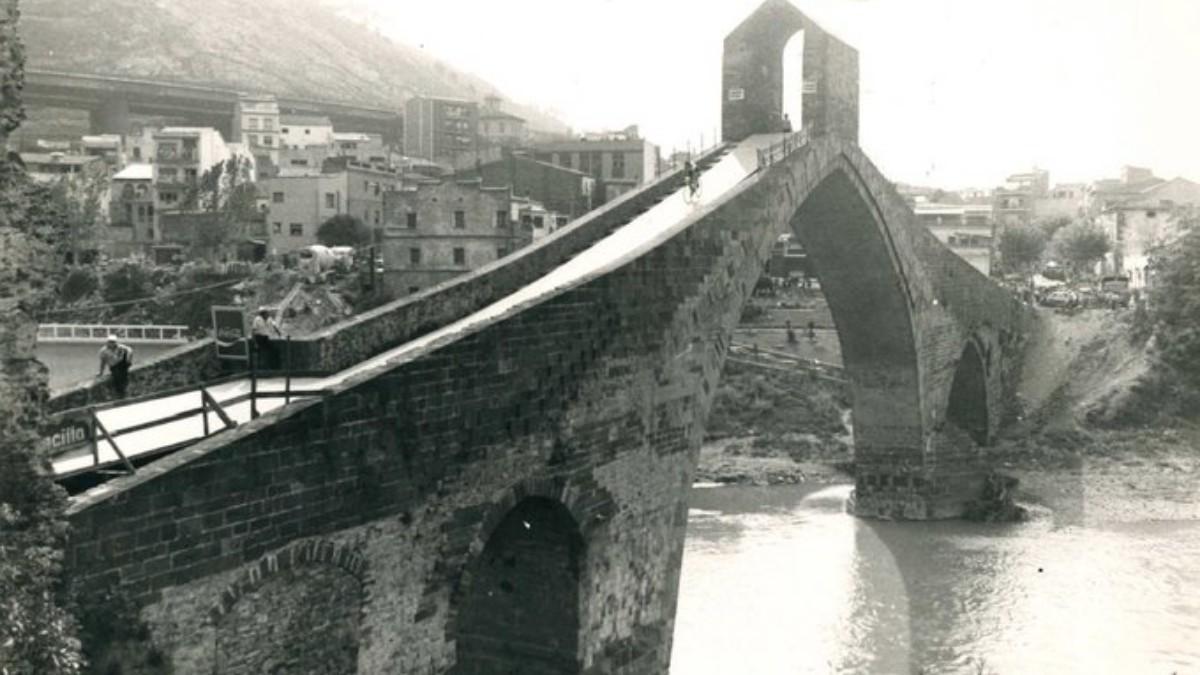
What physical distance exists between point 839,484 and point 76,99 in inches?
2655

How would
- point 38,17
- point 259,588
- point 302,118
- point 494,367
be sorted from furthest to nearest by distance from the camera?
point 38,17 < point 302,118 < point 494,367 < point 259,588

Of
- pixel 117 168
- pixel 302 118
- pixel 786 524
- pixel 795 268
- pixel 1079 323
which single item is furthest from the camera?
pixel 302 118

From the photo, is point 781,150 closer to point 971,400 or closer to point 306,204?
point 971,400

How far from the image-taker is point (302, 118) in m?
76.8

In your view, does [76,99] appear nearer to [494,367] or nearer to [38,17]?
[38,17]

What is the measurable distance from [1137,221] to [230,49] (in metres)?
97.6

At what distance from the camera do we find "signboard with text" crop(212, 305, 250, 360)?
1181 centimetres

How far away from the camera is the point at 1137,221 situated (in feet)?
185

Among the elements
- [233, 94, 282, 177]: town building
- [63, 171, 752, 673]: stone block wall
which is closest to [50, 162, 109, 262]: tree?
[233, 94, 282, 177]: town building

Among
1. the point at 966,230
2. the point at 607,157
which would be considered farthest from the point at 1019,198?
the point at 607,157

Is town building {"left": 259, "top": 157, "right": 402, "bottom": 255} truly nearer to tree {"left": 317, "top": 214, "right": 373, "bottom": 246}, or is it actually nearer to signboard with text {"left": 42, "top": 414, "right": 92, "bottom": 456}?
tree {"left": 317, "top": 214, "right": 373, "bottom": 246}

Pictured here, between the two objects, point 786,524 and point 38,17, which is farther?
point 38,17

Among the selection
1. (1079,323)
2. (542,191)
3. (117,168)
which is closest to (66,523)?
(1079,323)

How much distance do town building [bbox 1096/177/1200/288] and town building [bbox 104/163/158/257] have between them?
43890 millimetres
